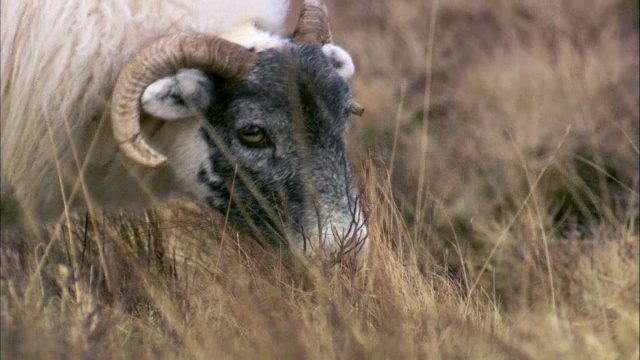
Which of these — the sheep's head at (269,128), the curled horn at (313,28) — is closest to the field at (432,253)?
the sheep's head at (269,128)

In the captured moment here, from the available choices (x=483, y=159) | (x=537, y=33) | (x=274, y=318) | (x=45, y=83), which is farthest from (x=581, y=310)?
(x=537, y=33)

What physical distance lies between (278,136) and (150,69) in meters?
0.64

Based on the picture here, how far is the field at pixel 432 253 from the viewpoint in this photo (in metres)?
3.73

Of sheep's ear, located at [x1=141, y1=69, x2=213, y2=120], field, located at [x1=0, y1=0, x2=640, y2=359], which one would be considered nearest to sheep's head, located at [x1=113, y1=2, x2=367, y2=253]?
sheep's ear, located at [x1=141, y1=69, x2=213, y2=120]

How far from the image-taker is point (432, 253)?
18.6ft

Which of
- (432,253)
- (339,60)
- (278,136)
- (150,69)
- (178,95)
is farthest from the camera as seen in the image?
(432,253)

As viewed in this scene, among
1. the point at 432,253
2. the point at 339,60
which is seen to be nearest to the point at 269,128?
the point at 339,60

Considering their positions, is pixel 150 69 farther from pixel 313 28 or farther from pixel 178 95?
pixel 313 28

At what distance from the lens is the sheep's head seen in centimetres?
495

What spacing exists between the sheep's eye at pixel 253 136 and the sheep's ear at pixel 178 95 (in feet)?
0.69

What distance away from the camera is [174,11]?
502 centimetres

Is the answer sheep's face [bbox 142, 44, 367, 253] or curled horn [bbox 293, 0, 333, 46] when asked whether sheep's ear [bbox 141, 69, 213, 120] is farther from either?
curled horn [bbox 293, 0, 333, 46]

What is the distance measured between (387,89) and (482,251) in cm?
302

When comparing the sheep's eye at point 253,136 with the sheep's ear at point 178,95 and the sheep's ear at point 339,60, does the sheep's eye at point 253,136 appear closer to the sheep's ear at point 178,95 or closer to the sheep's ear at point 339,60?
the sheep's ear at point 178,95
